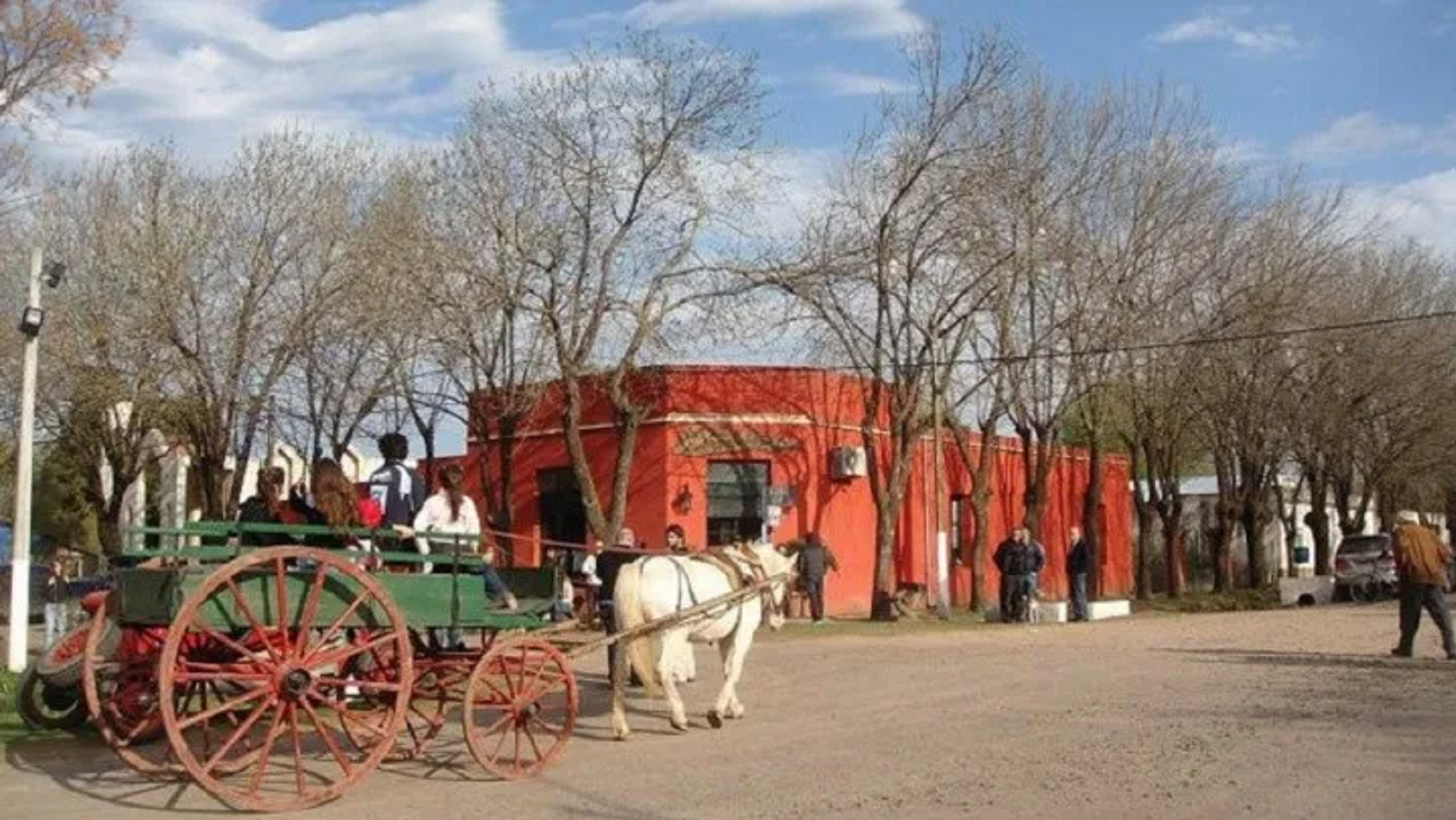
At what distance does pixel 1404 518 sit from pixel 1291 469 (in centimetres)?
3345

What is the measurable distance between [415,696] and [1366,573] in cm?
3322

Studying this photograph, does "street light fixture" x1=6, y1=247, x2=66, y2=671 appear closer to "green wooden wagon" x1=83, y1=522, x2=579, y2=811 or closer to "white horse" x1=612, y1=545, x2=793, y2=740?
"green wooden wagon" x1=83, y1=522, x2=579, y2=811

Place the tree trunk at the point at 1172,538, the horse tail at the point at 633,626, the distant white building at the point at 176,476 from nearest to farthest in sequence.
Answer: the horse tail at the point at 633,626, the distant white building at the point at 176,476, the tree trunk at the point at 1172,538

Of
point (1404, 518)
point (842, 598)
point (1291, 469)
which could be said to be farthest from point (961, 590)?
point (1404, 518)

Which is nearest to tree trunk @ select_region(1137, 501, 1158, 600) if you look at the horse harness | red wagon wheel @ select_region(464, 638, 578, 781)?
the horse harness

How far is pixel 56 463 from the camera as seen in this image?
43219mm

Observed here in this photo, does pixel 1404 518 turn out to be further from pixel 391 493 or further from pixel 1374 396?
pixel 1374 396

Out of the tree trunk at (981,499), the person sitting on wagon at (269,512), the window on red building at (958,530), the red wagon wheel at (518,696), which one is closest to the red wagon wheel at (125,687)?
the person sitting on wagon at (269,512)

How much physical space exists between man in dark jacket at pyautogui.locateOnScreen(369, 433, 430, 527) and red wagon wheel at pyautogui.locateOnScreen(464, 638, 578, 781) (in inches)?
70.7

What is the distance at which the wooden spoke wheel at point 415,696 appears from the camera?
11531 mm

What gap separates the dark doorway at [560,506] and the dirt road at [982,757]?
17.7 meters

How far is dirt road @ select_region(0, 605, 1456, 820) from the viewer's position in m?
10.0

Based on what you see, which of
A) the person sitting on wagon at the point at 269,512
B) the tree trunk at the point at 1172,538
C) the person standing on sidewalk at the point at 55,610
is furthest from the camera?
the tree trunk at the point at 1172,538

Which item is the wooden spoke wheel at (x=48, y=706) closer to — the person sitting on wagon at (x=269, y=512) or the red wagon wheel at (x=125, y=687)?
the red wagon wheel at (x=125, y=687)
